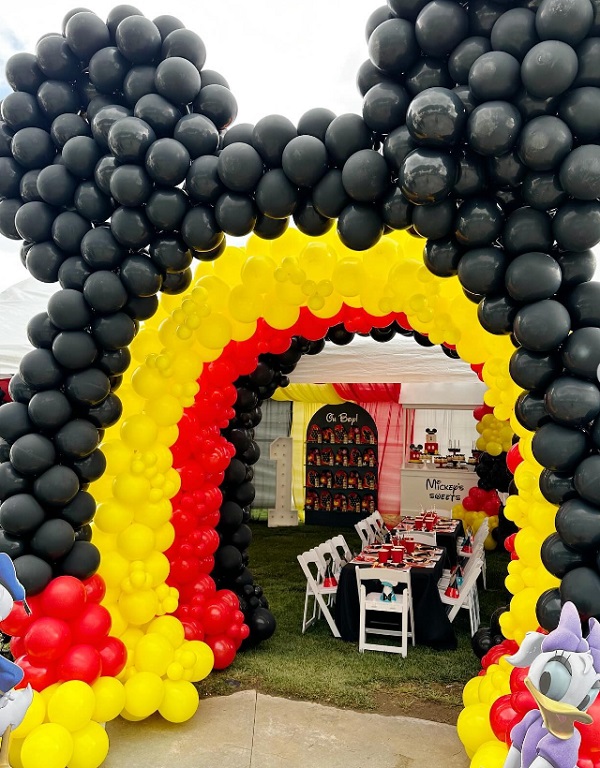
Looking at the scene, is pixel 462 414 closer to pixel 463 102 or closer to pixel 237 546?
pixel 237 546

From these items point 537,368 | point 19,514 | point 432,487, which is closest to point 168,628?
point 19,514

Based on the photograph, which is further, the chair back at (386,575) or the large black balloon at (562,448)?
the chair back at (386,575)

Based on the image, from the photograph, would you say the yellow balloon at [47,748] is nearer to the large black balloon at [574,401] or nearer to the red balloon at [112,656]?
the red balloon at [112,656]

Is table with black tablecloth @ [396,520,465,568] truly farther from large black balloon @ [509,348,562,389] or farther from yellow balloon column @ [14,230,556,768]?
large black balloon @ [509,348,562,389]

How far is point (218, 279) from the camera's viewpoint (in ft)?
12.4

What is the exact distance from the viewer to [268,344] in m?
4.66

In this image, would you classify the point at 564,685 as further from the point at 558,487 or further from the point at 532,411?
the point at 532,411

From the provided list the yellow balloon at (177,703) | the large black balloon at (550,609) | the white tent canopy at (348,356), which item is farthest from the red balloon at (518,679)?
the white tent canopy at (348,356)

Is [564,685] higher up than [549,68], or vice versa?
[549,68]

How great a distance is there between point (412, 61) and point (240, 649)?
165 inches

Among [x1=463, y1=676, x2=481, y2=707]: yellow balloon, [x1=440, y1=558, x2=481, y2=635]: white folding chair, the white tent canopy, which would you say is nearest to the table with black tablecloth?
[x1=440, y1=558, x2=481, y2=635]: white folding chair

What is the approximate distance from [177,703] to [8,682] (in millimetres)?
1802

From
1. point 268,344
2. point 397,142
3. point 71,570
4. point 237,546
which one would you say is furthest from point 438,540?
point 397,142

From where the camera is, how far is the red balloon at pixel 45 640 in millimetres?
2852
